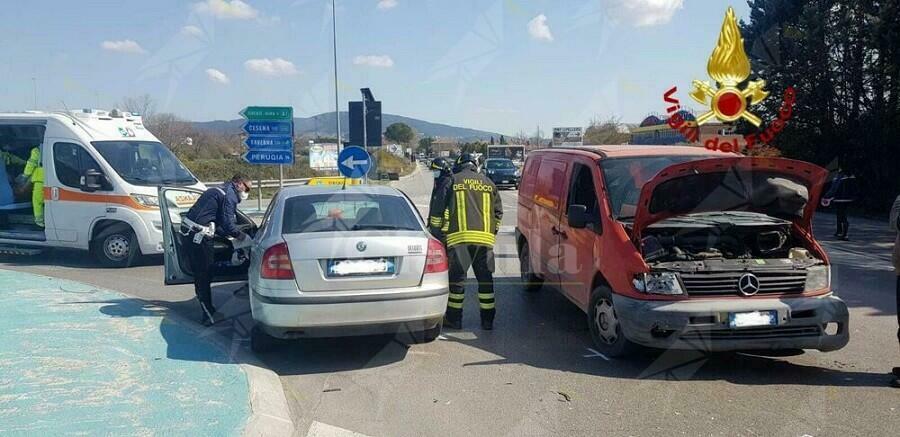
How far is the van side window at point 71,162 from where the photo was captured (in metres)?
11.1

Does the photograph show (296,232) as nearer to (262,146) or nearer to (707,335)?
(707,335)

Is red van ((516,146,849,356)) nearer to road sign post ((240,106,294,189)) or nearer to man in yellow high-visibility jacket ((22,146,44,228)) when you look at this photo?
man in yellow high-visibility jacket ((22,146,44,228))

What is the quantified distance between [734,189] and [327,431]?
4.07m

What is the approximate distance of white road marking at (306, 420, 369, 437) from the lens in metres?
4.42

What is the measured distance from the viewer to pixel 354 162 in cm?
1391

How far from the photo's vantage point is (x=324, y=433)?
14.6 ft

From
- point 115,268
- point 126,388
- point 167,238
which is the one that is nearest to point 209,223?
point 167,238

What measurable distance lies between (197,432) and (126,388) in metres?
1.10

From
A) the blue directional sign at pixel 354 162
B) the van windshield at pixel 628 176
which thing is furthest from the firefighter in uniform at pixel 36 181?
the van windshield at pixel 628 176

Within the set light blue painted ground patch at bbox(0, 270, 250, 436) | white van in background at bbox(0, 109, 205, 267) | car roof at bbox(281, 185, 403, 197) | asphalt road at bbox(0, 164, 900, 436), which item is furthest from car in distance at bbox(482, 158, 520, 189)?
light blue painted ground patch at bbox(0, 270, 250, 436)

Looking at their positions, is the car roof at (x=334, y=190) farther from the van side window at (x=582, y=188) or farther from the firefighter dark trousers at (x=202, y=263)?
the van side window at (x=582, y=188)

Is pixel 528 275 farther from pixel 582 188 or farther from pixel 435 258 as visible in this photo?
pixel 435 258

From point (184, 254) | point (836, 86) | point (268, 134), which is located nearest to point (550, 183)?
point (184, 254)

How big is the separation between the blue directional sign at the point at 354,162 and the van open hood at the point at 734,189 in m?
8.68
